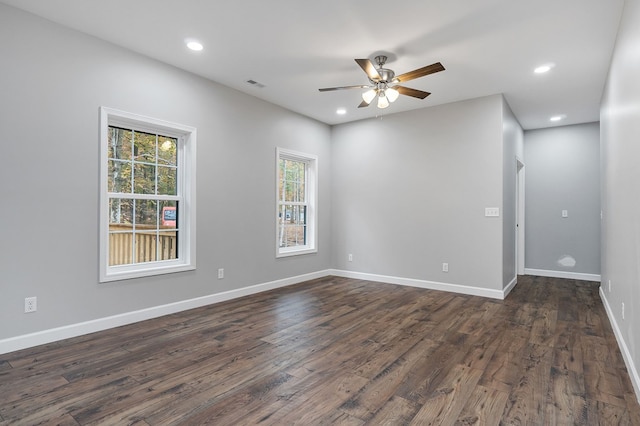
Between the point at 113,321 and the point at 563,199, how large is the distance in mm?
7180

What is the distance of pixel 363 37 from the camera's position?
3.18m

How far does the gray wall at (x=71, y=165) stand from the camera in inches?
109

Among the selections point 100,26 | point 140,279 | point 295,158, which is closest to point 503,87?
point 295,158

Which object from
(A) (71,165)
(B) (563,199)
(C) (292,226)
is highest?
(A) (71,165)

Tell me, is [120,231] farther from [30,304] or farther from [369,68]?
[369,68]

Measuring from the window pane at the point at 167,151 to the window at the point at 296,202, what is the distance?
1.63 m

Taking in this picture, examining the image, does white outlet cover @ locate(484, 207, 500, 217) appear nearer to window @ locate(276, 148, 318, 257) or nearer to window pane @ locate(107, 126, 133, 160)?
window @ locate(276, 148, 318, 257)

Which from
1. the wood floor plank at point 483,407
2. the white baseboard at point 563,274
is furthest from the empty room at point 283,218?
the white baseboard at point 563,274

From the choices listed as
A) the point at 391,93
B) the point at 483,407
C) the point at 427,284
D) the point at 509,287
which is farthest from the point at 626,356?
the point at 391,93

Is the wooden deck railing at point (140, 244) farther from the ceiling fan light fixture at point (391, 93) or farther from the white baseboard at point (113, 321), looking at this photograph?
the ceiling fan light fixture at point (391, 93)

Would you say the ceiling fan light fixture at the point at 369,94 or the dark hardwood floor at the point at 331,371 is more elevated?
the ceiling fan light fixture at the point at 369,94

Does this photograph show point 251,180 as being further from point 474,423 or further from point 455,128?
point 474,423

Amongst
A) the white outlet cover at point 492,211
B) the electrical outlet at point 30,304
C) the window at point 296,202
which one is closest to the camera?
the electrical outlet at point 30,304

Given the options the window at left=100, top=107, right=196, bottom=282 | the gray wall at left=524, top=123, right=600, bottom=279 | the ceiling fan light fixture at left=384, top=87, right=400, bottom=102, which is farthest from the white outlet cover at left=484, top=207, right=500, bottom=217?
the window at left=100, top=107, right=196, bottom=282
